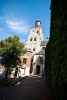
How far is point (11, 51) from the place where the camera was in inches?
902

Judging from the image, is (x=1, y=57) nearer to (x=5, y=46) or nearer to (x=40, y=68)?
(x=5, y=46)

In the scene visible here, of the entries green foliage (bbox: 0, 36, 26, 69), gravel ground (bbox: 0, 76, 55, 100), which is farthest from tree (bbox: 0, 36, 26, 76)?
gravel ground (bbox: 0, 76, 55, 100)

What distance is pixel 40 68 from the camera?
39.9m

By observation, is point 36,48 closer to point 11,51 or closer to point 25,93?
point 11,51

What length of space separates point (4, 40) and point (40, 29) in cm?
3325

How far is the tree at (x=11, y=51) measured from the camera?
22084 mm

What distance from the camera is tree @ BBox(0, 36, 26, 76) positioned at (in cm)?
2208

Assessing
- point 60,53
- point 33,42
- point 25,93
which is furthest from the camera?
point 33,42

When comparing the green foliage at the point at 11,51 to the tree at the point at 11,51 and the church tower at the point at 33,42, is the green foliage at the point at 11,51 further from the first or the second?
the church tower at the point at 33,42

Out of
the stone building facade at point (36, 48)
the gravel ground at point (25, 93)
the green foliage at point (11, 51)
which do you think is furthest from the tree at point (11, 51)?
the stone building facade at point (36, 48)

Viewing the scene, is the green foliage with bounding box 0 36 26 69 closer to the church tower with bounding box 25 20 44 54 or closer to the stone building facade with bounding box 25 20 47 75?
the stone building facade with bounding box 25 20 47 75

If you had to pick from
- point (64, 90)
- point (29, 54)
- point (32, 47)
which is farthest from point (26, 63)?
point (64, 90)

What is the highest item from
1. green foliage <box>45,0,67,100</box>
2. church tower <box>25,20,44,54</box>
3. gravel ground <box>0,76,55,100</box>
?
church tower <box>25,20,44,54</box>

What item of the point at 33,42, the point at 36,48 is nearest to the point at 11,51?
the point at 36,48
